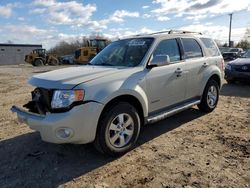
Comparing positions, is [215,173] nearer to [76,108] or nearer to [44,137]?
[76,108]

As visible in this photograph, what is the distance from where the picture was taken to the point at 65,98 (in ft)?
12.4

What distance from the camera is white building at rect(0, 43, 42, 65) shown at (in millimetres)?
64562

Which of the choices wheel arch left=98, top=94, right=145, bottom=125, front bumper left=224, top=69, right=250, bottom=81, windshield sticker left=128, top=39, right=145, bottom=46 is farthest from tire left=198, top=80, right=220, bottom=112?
front bumper left=224, top=69, right=250, bottom=81

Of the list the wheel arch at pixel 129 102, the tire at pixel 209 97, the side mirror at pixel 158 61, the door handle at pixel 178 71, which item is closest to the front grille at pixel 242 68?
the tire at pixel 209 97

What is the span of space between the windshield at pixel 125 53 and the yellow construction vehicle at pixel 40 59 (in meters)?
30.6

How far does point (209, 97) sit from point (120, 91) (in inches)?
122

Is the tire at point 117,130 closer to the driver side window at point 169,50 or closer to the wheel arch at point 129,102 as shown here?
the wheel arch at point 129,102

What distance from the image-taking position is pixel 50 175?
12.5ft

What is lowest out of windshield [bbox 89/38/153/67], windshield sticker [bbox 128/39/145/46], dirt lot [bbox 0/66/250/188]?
dirt lot [bbox 0/66/250/188]

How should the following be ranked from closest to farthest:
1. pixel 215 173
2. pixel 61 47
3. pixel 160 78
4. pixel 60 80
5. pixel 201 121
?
pixel 215 173, pixel 60 80, pixel 160 78, pixel 201 121, pixel 61 47

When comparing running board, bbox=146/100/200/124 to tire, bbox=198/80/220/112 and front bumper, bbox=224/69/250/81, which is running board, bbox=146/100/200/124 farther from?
front bumper, bbox=224/69/250/81

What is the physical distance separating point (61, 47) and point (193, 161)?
83.7 metres

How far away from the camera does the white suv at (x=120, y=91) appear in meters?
3.78

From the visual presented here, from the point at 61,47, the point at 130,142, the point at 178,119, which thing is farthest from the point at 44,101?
the point at 61,47
